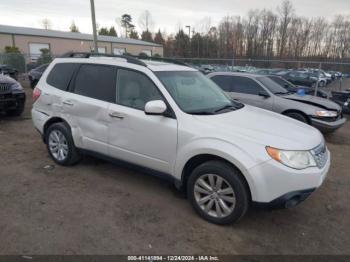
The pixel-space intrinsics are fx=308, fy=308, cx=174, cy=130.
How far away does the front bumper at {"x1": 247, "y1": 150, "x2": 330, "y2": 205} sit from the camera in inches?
120

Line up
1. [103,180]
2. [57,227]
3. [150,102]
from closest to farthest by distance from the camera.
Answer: [57,227]
[150,102]
[103,180]

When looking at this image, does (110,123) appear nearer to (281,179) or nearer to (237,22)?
(281,179)

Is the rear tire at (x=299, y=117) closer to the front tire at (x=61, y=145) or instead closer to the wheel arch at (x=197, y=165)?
the wheel arch at (x=197, y=165)

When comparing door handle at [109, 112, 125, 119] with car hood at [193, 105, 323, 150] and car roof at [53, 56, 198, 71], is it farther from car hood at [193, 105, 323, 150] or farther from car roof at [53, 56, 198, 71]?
car hood at [193, 105, 323, 150]

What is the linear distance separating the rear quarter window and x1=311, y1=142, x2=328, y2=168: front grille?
367 cm

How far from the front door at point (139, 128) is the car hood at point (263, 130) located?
18.7 inches

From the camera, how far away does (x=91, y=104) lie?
4.41 meters

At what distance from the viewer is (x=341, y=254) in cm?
305

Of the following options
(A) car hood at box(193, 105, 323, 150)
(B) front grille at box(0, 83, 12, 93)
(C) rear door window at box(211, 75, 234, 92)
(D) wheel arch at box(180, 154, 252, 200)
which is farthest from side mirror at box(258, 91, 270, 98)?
(B) front grille at box(0, 83, 12, 93)

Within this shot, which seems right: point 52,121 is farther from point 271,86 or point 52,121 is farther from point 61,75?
point 271,86

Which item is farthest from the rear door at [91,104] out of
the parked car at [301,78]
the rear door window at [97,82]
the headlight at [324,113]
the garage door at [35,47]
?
the garage door at [35,47]

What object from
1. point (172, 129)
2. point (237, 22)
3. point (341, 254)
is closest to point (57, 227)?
point (172, 129)

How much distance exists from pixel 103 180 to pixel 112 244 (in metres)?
1.66

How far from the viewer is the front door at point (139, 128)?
12.1ft
